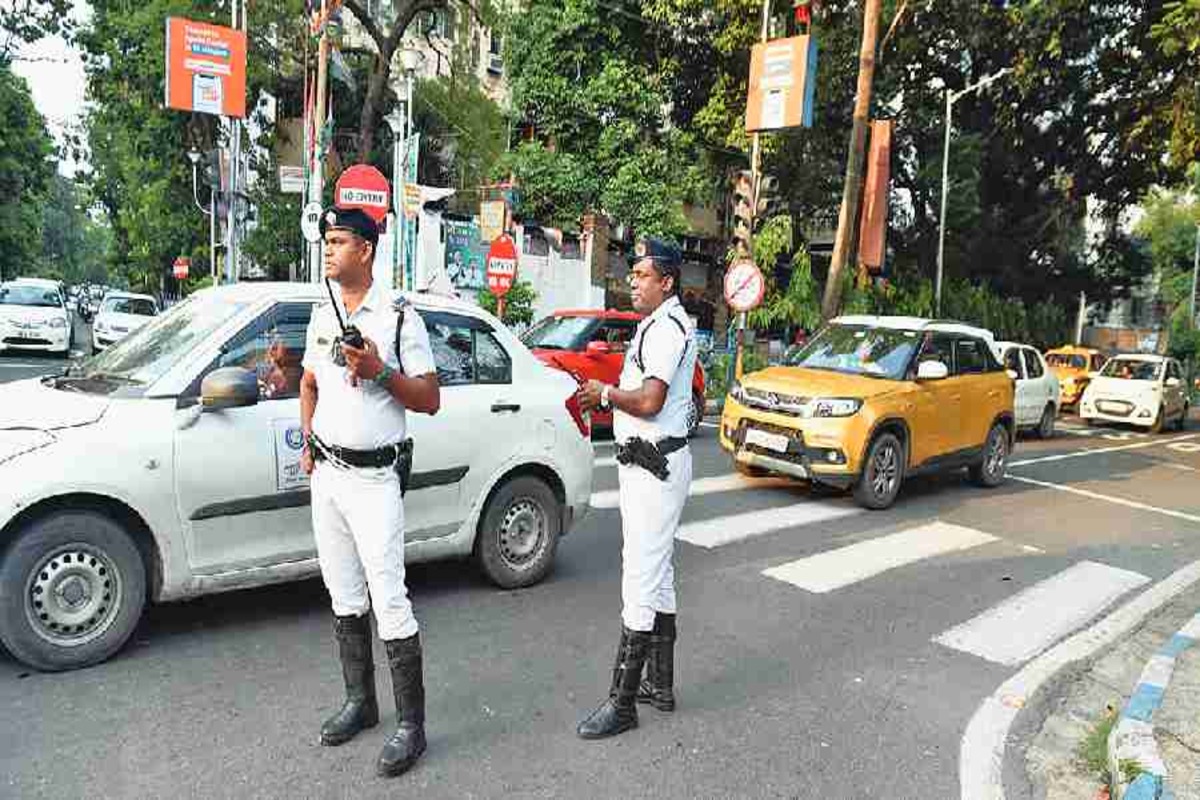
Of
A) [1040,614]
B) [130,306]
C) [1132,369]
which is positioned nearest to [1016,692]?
[1040,614]

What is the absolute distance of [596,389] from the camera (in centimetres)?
361

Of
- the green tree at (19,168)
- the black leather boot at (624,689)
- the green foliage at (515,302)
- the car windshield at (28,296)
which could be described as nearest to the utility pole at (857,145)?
the green foliage at (515,302)

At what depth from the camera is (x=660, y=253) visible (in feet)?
12.7

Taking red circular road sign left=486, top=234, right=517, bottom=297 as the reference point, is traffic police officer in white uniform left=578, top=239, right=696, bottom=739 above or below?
below

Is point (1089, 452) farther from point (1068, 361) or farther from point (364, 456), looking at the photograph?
point (364, 456)

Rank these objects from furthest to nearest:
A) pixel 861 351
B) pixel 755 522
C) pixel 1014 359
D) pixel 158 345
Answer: pixel 1014 359
pixel 861 351
pixel 755 522
pixel 158 345

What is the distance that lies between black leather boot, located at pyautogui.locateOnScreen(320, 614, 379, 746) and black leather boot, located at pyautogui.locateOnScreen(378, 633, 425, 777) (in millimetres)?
207

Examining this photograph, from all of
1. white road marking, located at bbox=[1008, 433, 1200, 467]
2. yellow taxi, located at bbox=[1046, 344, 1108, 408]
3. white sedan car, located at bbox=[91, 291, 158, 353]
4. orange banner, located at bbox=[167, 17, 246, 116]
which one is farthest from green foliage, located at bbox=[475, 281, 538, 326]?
yellow taxi, located at bbox=[1046, 344, 1108, 408]

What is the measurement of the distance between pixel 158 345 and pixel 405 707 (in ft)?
7.87

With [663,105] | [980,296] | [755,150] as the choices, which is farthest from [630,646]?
[980,296]

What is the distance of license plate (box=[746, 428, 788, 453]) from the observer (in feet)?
29.3

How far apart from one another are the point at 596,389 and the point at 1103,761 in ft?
8.79

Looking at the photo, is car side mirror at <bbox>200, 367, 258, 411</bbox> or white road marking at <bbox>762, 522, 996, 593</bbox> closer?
car side mirror at <bbox>200, 367, 258, 411</bbox>

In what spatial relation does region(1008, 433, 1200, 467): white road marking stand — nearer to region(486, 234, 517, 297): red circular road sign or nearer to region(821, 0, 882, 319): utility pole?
region(821, 0, 882, 319): utility pole
